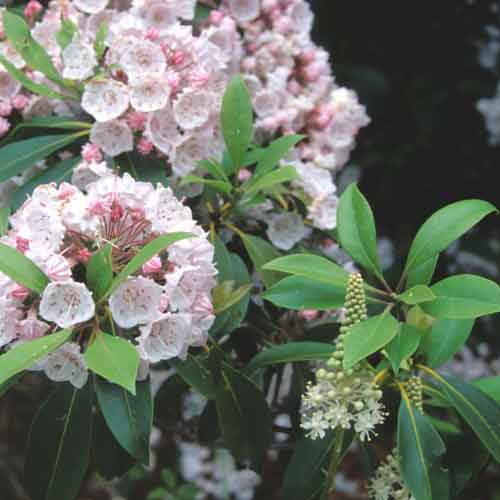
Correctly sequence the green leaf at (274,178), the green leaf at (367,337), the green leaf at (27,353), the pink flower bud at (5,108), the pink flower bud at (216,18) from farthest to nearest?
the pink flower bud at (216,18) → the pink flower bud at (5,108) → the green leaf at (274,178) → the green leaf at (367,337) → the green leaf at (27,353)

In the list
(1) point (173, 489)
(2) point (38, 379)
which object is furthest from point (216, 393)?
(2) point (38, 379)

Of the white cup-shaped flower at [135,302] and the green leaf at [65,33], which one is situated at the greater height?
the green leaf at [65,33]

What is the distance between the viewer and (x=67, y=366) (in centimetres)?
145

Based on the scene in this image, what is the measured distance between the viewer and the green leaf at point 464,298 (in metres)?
1.41

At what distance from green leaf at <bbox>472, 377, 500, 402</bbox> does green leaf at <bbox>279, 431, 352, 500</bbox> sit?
0.28 meters

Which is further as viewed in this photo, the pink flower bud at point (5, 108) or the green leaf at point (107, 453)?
the pink flower bud at point (5, 108)

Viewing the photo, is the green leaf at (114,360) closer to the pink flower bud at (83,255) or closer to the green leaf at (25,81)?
the pink flower bud at (83,255)

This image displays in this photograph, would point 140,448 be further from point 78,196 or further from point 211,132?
point 211,132

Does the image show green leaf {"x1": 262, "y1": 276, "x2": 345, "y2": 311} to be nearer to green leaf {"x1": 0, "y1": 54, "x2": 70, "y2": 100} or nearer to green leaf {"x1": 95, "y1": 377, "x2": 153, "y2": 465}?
green leaf {"x1": 95, "y1": 377, "x2": 153, "y2": 465}

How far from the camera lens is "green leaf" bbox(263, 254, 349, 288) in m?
1.48

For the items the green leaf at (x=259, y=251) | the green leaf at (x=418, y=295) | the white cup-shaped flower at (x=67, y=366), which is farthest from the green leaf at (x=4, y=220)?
the green leaf at (x=418, y=295)

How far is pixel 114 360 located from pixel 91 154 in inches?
24.2

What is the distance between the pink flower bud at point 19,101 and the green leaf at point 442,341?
99cm

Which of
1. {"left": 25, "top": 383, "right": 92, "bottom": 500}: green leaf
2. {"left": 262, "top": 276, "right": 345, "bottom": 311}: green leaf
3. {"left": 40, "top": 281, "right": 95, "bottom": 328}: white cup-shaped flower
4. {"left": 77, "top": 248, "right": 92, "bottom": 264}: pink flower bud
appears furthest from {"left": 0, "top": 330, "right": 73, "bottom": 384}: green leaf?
{"left": 262, "top": 276, "right": 345, "bottom": 311}: green leaf
